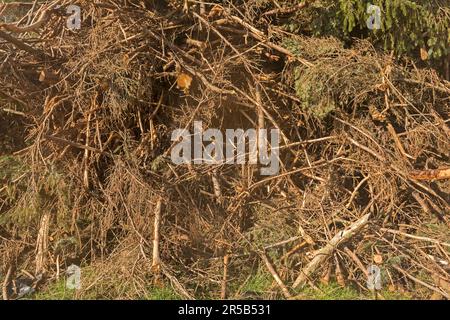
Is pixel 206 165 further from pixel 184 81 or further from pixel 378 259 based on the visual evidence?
pixel 378 259

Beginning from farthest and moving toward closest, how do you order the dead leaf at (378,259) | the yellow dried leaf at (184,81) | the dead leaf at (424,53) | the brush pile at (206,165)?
the dead leaf at (424,53), the yellow dried leaf at (184,81), the brush pile at (206,165), the dead leaf at (378,259)

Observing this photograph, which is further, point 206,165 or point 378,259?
point 206,165

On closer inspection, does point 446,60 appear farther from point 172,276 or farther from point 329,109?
point 172,276

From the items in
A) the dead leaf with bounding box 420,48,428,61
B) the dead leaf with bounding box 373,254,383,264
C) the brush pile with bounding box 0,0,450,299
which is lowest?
the dead leaf with bounding box 373,254,383,264

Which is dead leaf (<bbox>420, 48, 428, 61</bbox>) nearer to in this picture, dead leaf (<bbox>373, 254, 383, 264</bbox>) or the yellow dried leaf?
dead leaf (<bbox>373, 254, 383, 264</bbox>)

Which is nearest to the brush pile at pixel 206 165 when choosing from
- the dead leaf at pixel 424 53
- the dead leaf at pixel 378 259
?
the dead leaf at pixel 378 259

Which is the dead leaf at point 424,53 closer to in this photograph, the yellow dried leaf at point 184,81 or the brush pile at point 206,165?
the brush pile at point 206,165

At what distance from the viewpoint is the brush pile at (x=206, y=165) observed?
450 cm

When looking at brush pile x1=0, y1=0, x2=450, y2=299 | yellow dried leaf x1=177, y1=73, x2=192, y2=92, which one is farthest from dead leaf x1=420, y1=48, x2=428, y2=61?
yellow dried leaf x1=177, y1=73, x2=192, y2=92

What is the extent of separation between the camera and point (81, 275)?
448 cm

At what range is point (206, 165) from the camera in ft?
15.9

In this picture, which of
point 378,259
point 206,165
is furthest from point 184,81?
point 378,259


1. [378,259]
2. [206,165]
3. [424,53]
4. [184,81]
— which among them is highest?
[424,53]

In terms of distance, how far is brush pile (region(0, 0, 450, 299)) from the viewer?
450cm
